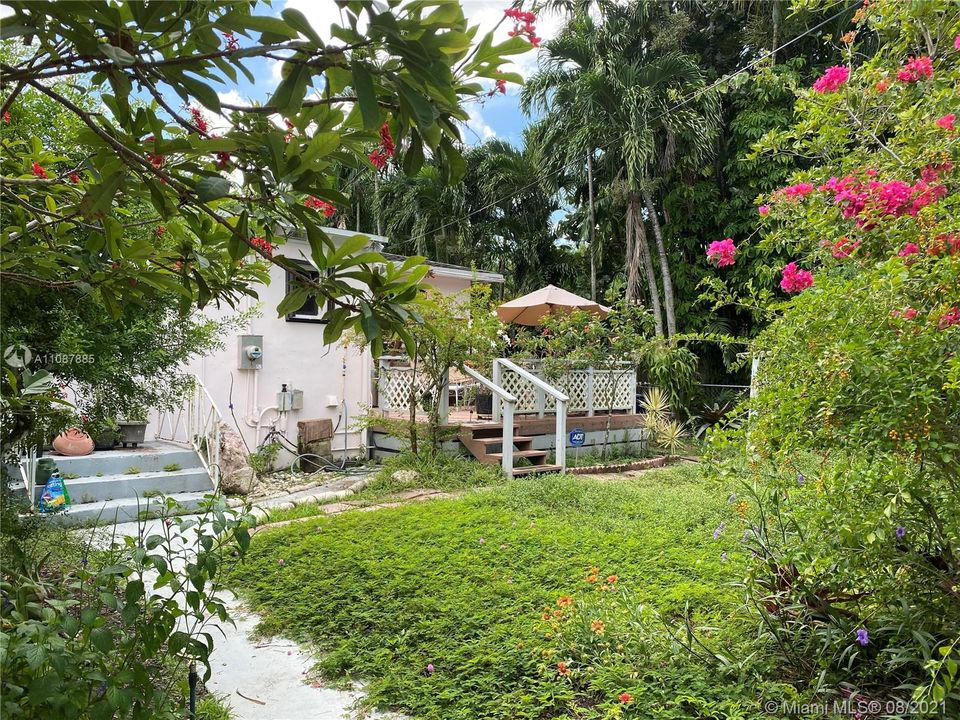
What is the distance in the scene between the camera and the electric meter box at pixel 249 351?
344 inches

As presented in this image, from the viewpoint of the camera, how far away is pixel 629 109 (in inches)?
516

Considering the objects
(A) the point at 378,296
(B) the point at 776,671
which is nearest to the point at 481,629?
(B) the point at 776,671

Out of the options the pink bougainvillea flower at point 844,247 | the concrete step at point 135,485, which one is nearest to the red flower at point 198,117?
the pink bougainvillea flower at point 844,247

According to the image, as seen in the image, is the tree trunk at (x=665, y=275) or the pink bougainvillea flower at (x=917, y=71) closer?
the pink bougainvillea flower at (x=917, y=71)

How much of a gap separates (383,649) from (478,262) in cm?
1672

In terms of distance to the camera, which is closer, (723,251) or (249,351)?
(723,251)

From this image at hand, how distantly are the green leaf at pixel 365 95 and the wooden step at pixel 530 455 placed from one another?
7.49 meters

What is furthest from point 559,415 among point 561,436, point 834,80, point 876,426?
point 876,426

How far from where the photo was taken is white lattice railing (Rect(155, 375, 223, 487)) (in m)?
7.11

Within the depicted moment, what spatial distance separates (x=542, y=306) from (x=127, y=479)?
284 inches

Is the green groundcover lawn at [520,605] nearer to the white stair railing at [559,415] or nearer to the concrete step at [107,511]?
the concrete step at [107,511]

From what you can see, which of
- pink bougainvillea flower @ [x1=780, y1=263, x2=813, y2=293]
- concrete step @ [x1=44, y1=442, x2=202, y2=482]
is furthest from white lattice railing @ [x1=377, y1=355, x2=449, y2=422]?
pink bougainvillea flower @ [x1=780, y1=263, x2=813, y2=293]

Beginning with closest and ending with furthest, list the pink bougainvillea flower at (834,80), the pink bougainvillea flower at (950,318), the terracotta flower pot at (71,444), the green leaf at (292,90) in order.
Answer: the green leaf at (292,90) < the pink bougainvillea flower at (950,318) < the pink bougainvillea flower at (834,80) < the terracotta flower pot at (71,444)

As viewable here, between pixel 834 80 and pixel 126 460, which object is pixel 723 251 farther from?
pixel 126 460
